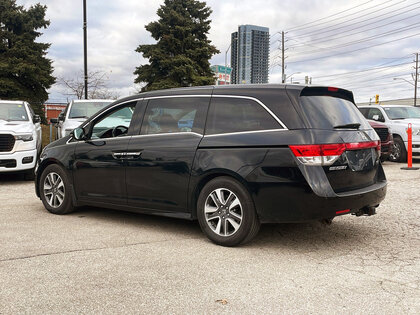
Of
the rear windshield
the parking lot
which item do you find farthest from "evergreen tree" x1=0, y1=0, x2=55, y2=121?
the rear windshield

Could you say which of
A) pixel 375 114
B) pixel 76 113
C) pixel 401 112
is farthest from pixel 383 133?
pixel 76 113

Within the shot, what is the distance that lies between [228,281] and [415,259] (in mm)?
1913

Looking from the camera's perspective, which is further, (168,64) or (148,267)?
(168,64)

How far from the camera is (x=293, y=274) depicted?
3.77m

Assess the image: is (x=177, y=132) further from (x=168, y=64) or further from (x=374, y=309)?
(x=168, y=64)

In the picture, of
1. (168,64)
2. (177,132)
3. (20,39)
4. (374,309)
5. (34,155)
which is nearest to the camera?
(374,309)

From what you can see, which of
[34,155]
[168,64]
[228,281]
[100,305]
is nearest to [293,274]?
[228,281]

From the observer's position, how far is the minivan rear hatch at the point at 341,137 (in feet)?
13.9

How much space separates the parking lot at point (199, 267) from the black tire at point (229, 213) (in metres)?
0.13

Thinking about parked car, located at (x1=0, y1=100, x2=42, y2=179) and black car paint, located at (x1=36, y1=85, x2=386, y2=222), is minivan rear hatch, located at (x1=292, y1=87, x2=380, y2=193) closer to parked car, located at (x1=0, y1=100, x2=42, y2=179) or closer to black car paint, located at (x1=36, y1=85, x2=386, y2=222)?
black car paint, located at (x1=36, y1=85, x2=386, y2=222)

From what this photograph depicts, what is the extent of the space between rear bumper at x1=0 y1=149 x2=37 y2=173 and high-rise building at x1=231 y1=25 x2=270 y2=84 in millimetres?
63818

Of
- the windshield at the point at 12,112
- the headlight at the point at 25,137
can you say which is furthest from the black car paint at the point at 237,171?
the windshield at the point at 12,112

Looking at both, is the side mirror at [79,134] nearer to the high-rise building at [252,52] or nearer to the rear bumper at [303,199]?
the rear bumper at [303,199]

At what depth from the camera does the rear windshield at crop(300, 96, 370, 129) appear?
435 cm
